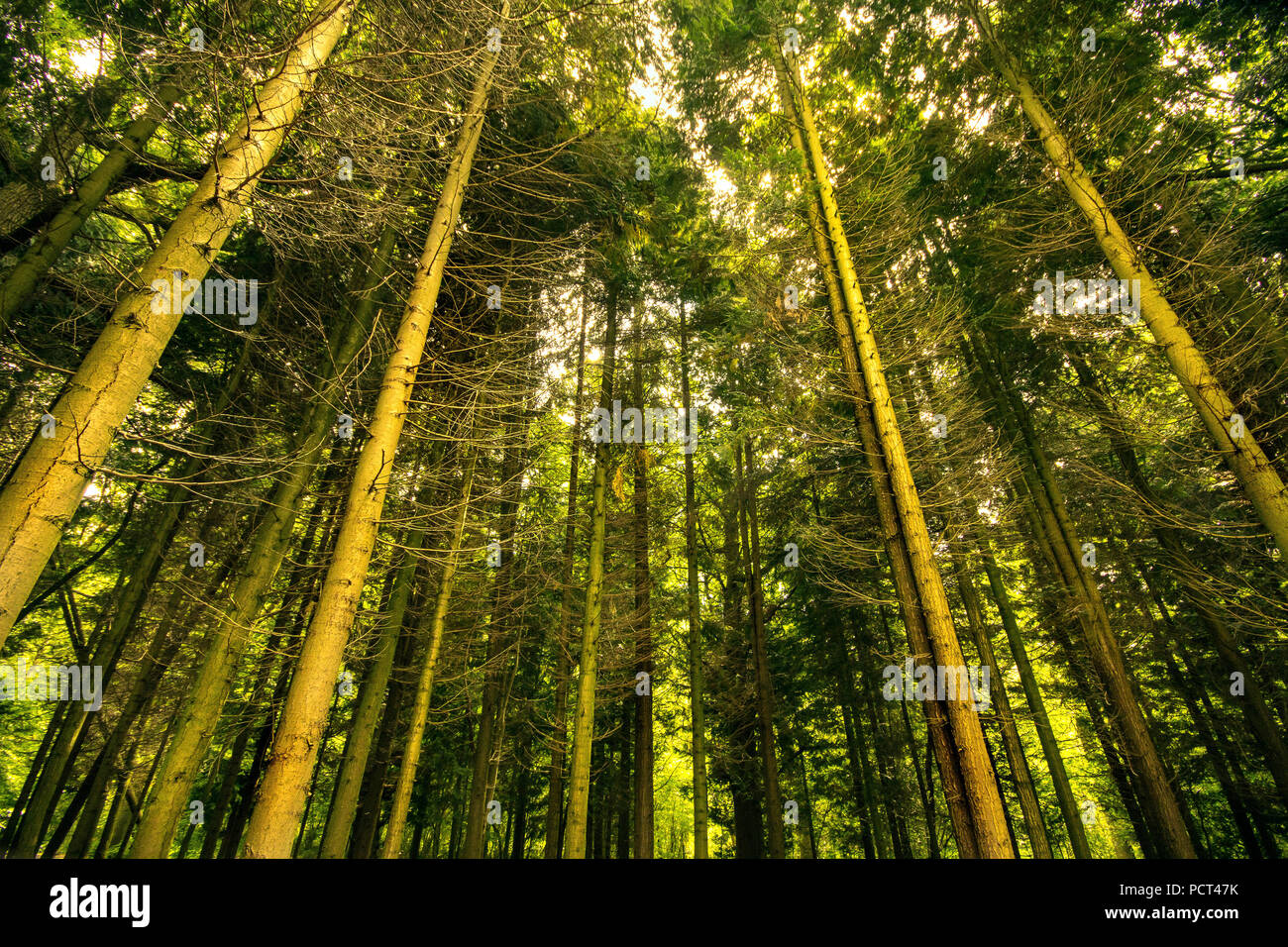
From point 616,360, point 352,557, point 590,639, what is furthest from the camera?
point 616,360

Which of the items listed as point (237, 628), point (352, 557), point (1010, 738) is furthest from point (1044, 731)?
point (237, 628)

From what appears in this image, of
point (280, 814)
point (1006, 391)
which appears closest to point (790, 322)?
point (1006, 391)

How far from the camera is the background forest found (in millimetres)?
3691

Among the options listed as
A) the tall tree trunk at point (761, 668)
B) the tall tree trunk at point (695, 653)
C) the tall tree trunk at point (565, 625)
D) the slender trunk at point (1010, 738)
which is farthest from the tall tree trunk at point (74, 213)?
the slender trunk at point (1010, 738)

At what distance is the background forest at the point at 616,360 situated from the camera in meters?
3.69

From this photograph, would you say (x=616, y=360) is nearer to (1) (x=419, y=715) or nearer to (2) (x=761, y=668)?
(1) (x=419, y=715)

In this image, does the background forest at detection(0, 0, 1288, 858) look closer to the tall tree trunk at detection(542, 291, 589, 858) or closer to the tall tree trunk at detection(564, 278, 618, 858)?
the tall tree trunk at detection(564, 278, 618, 858)

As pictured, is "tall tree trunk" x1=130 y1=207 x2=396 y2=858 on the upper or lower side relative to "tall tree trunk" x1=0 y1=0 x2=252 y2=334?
lower

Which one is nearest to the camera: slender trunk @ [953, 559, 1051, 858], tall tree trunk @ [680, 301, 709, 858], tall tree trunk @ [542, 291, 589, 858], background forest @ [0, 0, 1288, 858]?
background forest @ [0, 0, 1288, 858]

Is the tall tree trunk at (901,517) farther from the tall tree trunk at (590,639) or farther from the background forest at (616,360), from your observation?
the tall tree trunk at (590,639)

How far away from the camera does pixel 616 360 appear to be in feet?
29.9

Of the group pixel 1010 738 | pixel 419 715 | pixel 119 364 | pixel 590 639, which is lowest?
pixel 1010 738

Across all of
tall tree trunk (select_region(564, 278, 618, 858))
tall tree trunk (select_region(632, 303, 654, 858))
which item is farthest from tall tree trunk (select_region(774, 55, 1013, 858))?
tall tree trunk (select_region(632, 303, 654, 858))
